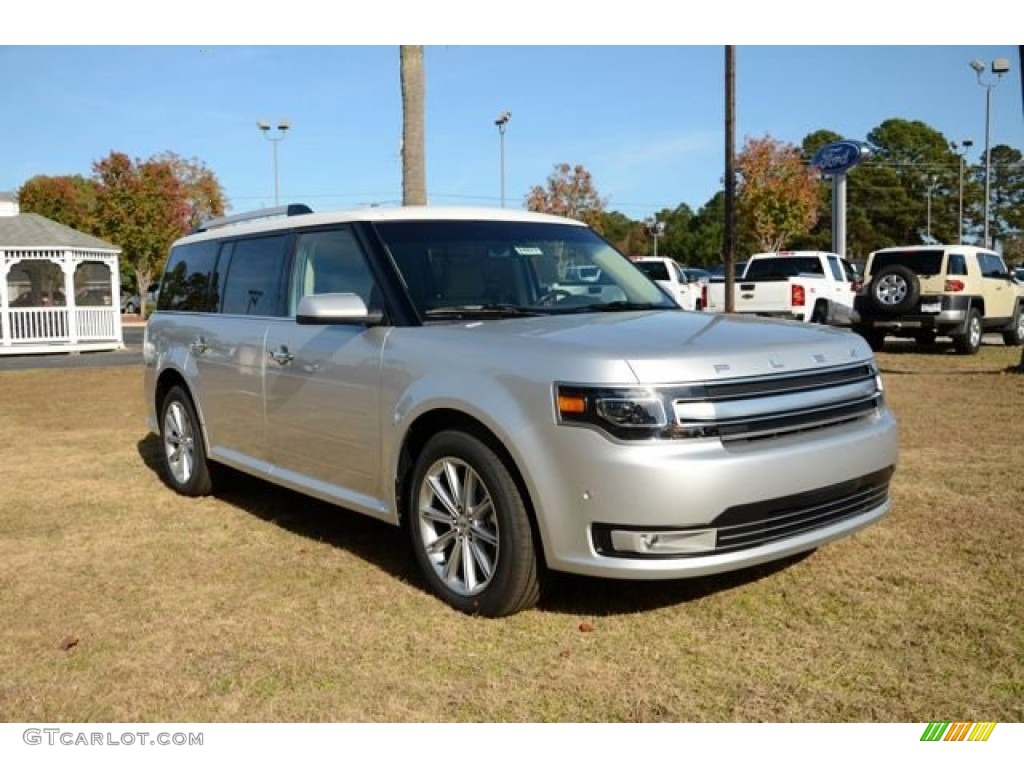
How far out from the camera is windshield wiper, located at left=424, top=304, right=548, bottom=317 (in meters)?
4.57

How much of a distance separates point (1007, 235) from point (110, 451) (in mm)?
100666

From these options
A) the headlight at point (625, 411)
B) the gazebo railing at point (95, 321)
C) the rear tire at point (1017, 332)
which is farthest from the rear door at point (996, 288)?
the gazebo railing at point (95, 321)

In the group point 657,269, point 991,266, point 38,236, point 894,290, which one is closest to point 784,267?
point 894,290

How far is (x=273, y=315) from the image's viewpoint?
5.51m

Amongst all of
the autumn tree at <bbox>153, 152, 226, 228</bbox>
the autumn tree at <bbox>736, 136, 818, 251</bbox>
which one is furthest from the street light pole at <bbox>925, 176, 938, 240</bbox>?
the autumn tree at <bbox>153, 152, 226, 228</bbox>

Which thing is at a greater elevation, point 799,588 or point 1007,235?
point 1007,235

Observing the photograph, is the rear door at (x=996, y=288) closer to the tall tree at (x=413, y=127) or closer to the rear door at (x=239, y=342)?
the tall tree at (x=413, y=127)

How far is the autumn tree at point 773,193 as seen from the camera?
56.2 m

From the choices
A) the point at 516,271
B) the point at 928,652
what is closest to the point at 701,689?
the point at 928,652

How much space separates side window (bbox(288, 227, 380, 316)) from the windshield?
0.61 ft

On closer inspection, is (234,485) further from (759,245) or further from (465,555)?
(759,245)

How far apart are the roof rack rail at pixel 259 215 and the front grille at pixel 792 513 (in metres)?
3.22

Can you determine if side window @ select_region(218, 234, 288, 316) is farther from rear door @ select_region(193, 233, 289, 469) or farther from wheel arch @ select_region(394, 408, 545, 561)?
wheel arch @ select_region(394, 408, 545, 561)

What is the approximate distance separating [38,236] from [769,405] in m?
23.1
